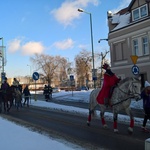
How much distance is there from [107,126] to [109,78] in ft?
7.08

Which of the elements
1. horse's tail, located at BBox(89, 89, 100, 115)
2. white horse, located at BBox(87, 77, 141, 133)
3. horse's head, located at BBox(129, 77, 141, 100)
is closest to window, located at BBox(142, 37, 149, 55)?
horse's tail, located at BBox(89, 89, 100, 115)

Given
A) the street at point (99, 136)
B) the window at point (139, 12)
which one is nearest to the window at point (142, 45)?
the window at point (139, 12)

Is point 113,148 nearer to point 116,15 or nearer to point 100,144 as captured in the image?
point 100,144

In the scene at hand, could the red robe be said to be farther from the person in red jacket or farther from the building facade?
the building facade

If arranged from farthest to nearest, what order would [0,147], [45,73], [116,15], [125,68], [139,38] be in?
[45,73], [116,15], [125,68], [139,38], [0,147]

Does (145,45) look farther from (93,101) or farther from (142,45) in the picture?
(93,101)

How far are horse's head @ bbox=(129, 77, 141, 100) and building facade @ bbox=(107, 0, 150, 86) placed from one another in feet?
79.3

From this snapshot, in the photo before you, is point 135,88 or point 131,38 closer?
point 135,88

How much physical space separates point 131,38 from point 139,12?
10.4ft

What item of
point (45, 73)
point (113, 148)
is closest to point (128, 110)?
point (113, 148)

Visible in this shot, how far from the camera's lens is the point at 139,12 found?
38812 millimetres

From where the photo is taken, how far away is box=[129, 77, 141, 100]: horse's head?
39.3ft

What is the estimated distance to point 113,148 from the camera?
9391 mm

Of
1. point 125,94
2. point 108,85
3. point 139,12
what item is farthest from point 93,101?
point 139,12
